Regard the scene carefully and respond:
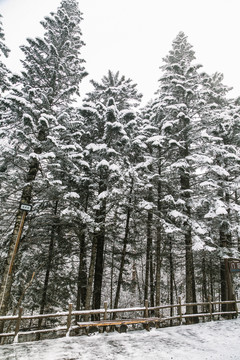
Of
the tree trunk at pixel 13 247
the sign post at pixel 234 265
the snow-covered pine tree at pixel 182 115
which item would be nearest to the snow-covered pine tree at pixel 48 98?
the tree trunk at pixel 13 247

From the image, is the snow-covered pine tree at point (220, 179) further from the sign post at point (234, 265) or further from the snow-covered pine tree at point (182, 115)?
the snow-covered pine tree at point (182, 115)

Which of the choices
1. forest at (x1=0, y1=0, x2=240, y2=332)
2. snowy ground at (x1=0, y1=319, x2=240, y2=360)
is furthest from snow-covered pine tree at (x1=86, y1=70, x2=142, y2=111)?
snowy ground at (x1=0, y1=319, x2=240, y2=360)

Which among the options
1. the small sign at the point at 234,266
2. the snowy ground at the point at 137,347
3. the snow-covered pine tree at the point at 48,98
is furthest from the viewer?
the small sign at the point at 234,266

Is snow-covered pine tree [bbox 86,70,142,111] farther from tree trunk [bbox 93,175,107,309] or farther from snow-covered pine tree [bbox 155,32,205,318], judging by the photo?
tree trunk [bbox 93,175,107,309]

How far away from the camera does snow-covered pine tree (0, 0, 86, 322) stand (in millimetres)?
9641

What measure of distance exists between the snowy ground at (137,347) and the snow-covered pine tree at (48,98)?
4128 millimetres

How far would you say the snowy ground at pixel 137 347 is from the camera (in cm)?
615

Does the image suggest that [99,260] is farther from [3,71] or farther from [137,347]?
[3,71]

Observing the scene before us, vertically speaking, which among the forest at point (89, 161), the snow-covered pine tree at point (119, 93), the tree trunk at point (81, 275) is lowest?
the tree trunk at point (81, 275)

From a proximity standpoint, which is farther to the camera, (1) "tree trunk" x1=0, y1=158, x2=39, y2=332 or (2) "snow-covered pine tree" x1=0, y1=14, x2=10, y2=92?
(2) "snow-covered pine tree" x1=0, y1=14, x2=10, y2=92

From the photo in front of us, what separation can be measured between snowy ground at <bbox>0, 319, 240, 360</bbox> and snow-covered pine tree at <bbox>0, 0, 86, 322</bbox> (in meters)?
4.13

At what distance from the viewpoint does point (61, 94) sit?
1180 centimetres

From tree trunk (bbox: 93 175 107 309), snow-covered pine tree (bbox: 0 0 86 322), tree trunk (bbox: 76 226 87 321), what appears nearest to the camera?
snow-covered pine tree (bbox: 0 0 86 322)

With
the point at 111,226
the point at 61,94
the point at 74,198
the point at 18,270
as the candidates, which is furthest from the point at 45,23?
the point at 18,270
